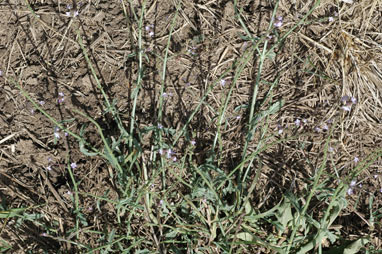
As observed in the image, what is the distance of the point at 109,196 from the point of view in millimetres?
2439

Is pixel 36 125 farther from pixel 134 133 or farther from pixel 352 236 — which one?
pixel 352 236

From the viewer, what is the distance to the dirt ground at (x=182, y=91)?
2.46 meters

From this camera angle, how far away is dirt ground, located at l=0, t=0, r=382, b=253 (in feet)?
8.08

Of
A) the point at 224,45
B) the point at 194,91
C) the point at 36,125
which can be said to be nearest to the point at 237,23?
the point at 224,45

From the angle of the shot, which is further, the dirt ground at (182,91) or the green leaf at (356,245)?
the dirt ground at (182,91)

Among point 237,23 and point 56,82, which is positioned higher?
point 237,23

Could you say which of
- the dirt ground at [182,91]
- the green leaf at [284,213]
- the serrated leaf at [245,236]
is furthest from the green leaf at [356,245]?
the serrated leaf at [245,236]

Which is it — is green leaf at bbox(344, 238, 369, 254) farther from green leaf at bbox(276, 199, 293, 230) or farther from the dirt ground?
green leaf at bbox(276, 199, 293, 230)

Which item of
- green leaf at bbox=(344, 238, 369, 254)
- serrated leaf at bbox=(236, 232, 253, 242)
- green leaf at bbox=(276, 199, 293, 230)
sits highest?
green leaf at bbox=(276, 199, 293, 230)

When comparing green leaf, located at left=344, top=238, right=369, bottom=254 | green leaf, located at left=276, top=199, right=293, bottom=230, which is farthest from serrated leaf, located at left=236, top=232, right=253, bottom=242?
green leaf, located at left=344, top=238, right=369, bottom=254

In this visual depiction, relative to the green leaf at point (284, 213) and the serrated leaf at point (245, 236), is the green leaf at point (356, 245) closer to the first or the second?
the green leaf at point (284, 213)

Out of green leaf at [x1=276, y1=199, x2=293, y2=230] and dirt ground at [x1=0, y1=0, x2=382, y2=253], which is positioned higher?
dirt ground at [x1=0, y1=0, x2=382, y2=253]

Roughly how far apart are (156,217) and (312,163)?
1080 millimetres

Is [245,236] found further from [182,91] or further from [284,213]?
[182,91]
